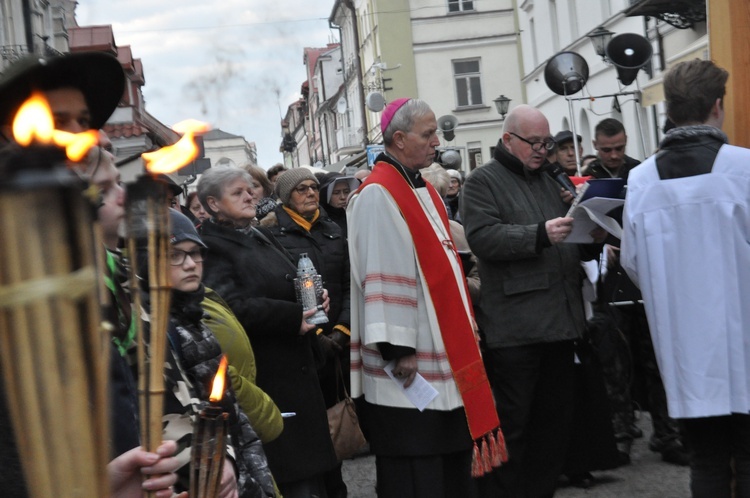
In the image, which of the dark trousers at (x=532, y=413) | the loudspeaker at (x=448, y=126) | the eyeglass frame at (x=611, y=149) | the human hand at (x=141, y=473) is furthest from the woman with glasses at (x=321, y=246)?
the loudspeaker at (x=448, y=126)

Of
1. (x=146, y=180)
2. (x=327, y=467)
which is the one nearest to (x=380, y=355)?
(x=327, y=467)

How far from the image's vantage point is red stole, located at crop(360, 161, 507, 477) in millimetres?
4527

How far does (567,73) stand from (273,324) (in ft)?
27.1

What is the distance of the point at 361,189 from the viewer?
4.65 meters

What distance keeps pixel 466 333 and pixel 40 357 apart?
3.76m

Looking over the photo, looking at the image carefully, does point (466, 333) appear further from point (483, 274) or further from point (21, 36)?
point (21, 36)

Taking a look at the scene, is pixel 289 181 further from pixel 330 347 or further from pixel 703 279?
pixel 703 279

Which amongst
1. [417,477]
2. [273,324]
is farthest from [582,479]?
[273,324]

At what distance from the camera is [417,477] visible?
4516mm

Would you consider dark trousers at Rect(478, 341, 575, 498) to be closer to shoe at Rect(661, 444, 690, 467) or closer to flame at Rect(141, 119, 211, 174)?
shoe at Rect(661, 444, 690, 467)

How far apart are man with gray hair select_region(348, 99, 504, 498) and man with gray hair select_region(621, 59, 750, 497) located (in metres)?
0.92

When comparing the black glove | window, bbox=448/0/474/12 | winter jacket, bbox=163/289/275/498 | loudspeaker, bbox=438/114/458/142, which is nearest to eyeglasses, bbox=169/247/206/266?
winter jacket, bbox=163/289/275/498

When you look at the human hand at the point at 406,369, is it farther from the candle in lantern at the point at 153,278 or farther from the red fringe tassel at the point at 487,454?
the candle in lantern at the point at 153,278

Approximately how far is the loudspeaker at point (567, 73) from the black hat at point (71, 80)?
10432 millimetres
